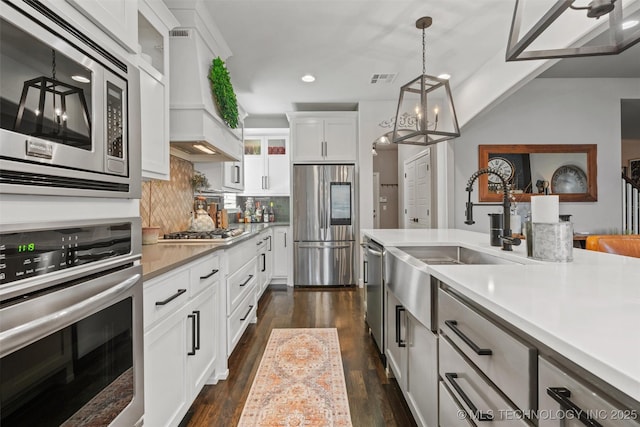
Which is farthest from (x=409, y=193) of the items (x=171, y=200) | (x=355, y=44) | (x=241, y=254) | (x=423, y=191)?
(x=171, y=200)

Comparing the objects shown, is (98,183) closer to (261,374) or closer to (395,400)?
(261,374)

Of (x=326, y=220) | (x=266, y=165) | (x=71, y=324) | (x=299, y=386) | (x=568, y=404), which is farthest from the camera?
(x=266, y=165)

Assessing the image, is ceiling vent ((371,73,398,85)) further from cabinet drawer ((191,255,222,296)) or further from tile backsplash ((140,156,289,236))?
cabinet drawer ((191,255,222,296))

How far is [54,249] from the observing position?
80cm

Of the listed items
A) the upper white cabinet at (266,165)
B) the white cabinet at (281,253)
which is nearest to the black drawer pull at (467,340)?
the white cabinet at (281,253)

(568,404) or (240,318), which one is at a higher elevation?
(568,404)

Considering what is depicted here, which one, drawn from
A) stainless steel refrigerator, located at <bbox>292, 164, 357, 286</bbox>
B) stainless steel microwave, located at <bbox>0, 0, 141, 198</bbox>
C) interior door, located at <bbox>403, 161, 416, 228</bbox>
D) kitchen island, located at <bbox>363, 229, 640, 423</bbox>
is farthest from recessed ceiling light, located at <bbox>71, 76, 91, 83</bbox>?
interior door, located at <bbox>403, 161, 416, 228</bbox>

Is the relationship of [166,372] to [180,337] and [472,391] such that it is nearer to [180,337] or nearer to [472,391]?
[180,337]

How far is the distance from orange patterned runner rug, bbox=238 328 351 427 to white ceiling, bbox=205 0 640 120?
2725mm

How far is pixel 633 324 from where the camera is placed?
63 centimetres

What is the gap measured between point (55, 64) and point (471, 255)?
86.8 inches

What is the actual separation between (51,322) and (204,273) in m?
1.15

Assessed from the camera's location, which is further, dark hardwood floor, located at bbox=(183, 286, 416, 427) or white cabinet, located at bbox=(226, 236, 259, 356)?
white cabinet, located at bbox=(226, 236, 259, 356)

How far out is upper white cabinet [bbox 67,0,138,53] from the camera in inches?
38.9
